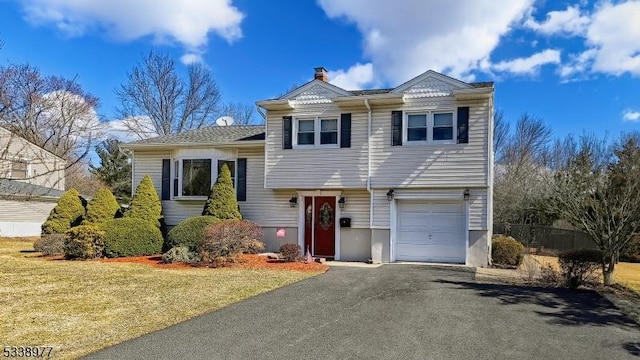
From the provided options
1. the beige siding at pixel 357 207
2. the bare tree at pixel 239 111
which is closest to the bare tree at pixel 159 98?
the bare tree at pixel 239 111

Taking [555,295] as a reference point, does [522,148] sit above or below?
above

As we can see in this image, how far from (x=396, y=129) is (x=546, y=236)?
51.4 feet

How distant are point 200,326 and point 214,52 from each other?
890 inches

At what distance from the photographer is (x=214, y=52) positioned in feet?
88.2

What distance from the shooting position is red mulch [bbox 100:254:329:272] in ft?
43.8

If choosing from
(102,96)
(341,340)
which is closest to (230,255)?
(341,340)

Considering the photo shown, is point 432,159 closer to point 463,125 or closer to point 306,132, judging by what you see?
point 463,125

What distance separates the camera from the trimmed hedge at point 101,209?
17281 mm

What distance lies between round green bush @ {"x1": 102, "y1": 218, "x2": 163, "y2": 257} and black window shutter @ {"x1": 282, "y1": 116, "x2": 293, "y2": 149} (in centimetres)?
565

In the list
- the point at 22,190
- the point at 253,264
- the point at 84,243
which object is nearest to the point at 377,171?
the point at 253,264

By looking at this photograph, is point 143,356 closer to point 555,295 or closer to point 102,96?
point 555,295

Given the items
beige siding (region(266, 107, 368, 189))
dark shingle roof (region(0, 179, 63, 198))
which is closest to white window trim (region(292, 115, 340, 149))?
beige siding (region(266, 107, 368, 189))

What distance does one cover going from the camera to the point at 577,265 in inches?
416

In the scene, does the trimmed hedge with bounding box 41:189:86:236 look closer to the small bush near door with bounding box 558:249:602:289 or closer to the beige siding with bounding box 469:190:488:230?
the beige siding with bounding box 469:190:488:230
